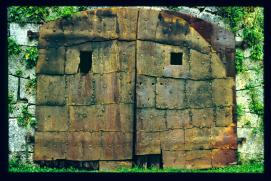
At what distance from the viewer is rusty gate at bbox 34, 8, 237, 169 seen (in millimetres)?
5242

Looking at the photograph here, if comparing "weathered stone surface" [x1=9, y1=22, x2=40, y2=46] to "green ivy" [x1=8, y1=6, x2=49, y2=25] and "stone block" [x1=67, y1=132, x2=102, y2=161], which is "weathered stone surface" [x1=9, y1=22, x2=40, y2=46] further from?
"stone block" [x1=67, y1=132, x2=102, y2=161]

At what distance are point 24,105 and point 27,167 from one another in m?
0.88

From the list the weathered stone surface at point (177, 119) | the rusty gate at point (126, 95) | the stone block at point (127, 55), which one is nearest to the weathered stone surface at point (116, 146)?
the rusty gate at point (126, 95)

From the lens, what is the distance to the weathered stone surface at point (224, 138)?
5.37m

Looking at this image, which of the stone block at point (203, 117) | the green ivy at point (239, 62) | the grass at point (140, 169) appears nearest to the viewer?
the grass at point (140, 169)

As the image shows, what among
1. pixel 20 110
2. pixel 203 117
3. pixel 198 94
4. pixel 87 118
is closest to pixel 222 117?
pixel 203 117

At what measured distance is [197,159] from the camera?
210 inches

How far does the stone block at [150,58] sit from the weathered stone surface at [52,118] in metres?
1.24

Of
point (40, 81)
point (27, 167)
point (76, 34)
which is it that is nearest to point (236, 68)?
point (76, 34)

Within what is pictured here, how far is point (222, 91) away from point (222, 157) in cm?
96

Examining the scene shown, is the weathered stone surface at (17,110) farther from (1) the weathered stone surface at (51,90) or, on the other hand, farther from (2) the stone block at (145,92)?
(2) the stone block at (145,92)

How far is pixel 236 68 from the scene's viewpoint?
18.2 feet

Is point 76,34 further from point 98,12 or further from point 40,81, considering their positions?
point 40,81

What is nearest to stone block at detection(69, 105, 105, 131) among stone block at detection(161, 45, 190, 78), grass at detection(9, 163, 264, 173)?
grass at detection(9, 163, 264, 173)
